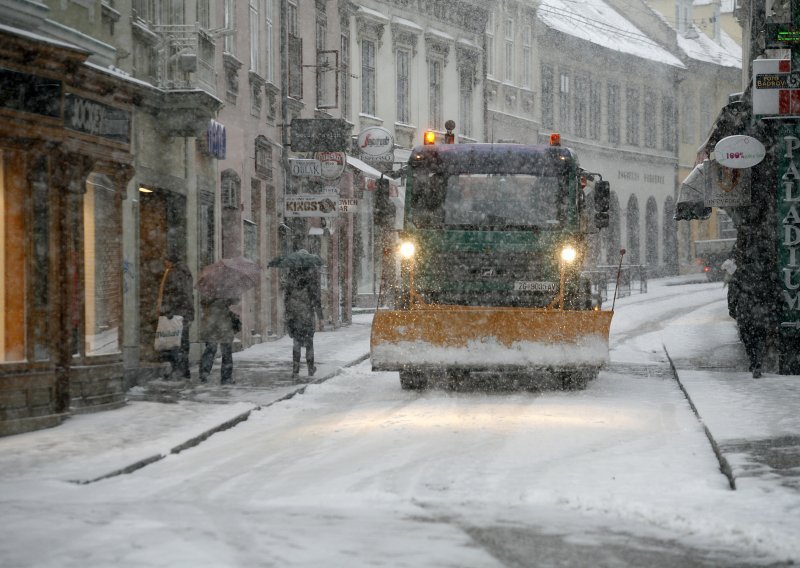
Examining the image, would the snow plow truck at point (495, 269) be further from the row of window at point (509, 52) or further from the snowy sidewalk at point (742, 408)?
the row of window at point (509, 52)

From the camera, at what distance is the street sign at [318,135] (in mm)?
25312

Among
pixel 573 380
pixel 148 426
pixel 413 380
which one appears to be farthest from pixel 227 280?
pixel 148 426

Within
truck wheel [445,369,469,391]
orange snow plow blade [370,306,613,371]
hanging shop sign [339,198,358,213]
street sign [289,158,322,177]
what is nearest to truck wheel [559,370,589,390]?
orange snow plow blade [370,306,613,371]

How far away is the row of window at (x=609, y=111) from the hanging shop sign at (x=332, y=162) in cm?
2923

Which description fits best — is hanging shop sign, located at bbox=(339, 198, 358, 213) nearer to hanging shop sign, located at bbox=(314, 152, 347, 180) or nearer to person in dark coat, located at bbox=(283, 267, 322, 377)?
hanging shop sign, located at bbox=(314, 152, 347, 180)

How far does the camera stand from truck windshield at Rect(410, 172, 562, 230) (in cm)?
1703

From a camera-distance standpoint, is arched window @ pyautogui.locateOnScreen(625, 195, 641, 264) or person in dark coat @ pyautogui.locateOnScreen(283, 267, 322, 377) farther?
arched window @ pyautogui.locateOnScreen(625, 195, 641, 264)

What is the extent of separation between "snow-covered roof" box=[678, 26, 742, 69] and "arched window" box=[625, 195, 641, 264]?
8.94 meters

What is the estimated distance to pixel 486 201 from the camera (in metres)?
17.1

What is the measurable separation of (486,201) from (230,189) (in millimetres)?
7949

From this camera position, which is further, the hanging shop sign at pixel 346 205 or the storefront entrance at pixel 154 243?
the hanging shop sign at pixel 346 205

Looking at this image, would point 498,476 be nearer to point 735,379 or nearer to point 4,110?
point 4,110

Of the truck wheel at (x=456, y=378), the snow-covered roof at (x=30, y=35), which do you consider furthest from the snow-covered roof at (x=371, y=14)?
the snow-covered roof at (x=30, y=35)

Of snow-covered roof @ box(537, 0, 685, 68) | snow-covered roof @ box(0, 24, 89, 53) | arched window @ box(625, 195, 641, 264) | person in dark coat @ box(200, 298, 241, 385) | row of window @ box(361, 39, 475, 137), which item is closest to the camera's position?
snow-covered roof @ box(0, 24, 89, 53)
